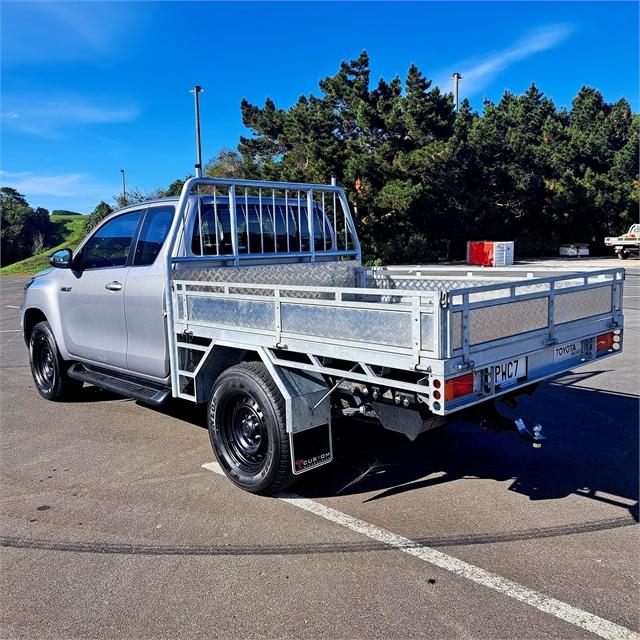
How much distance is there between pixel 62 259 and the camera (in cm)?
650

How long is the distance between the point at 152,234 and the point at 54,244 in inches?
2100

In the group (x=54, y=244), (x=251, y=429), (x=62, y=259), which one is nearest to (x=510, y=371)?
(x=251, y=429)

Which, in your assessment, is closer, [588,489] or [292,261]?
[588,489]

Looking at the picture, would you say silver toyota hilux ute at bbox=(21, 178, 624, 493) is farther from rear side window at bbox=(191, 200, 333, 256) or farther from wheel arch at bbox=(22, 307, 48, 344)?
wheel arch at bbox=(22, 307, 48, 344)

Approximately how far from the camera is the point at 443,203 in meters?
35.0

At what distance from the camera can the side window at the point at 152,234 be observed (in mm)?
5492

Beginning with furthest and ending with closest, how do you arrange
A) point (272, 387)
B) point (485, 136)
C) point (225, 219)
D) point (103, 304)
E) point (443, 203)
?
point (485, 136)
point (443, 203)
point (103, 304)
point (225, 219)
point (272, 387)

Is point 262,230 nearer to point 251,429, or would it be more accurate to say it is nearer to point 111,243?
point 111,243

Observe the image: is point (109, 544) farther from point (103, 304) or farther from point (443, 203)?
point (443, 203)

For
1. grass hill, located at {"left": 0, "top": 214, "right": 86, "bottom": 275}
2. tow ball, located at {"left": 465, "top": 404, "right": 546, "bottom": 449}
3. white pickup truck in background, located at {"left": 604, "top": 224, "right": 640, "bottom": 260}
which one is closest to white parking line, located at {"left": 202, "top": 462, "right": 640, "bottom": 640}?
tow ball, located at {"left": 465, "top": 404, "right": 546, "bottom": 449}

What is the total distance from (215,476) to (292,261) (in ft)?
7.60

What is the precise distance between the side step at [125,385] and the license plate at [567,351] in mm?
3135

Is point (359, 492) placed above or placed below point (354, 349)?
below

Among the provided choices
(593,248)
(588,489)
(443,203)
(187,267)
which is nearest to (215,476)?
(187,267)
